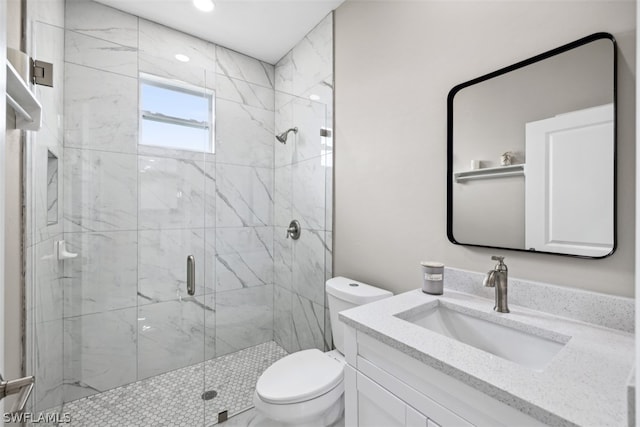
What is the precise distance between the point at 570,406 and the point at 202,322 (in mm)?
1962

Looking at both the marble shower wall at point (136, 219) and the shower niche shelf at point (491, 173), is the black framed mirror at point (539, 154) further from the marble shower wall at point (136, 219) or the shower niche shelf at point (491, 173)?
the marble shower wall at point (136, 219)

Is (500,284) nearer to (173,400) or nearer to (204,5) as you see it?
(173,400)

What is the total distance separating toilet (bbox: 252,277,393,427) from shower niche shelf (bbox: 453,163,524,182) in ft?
2.26

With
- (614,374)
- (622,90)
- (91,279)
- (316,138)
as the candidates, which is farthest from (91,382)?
(622,90)

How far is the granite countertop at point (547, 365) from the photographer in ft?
1.83

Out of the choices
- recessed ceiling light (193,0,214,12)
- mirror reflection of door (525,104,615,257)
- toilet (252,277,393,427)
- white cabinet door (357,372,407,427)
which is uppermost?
recessed ceiling light (193,0,214,12)

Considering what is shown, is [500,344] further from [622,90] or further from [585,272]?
[622,90]

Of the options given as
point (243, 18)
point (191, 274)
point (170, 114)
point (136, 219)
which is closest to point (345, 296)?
point (191, 274)

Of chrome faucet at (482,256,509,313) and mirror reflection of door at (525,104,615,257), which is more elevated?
mirror reflection of door at (525,104,615,257)

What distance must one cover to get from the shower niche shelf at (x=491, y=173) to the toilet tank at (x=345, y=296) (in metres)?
0.68

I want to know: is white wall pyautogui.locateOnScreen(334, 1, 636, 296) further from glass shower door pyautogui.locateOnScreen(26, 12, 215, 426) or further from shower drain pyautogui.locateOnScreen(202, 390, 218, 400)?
shower drain pyautogui.locateOnScreen(202, 390, 218, 400)

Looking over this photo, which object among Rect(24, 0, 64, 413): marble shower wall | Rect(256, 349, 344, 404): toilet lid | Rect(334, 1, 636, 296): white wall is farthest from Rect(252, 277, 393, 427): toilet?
Rect(24, 0, 64, 413): marble shower wall

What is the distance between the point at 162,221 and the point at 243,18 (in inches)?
59.5

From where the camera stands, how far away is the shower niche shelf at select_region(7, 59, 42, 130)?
712 mm
